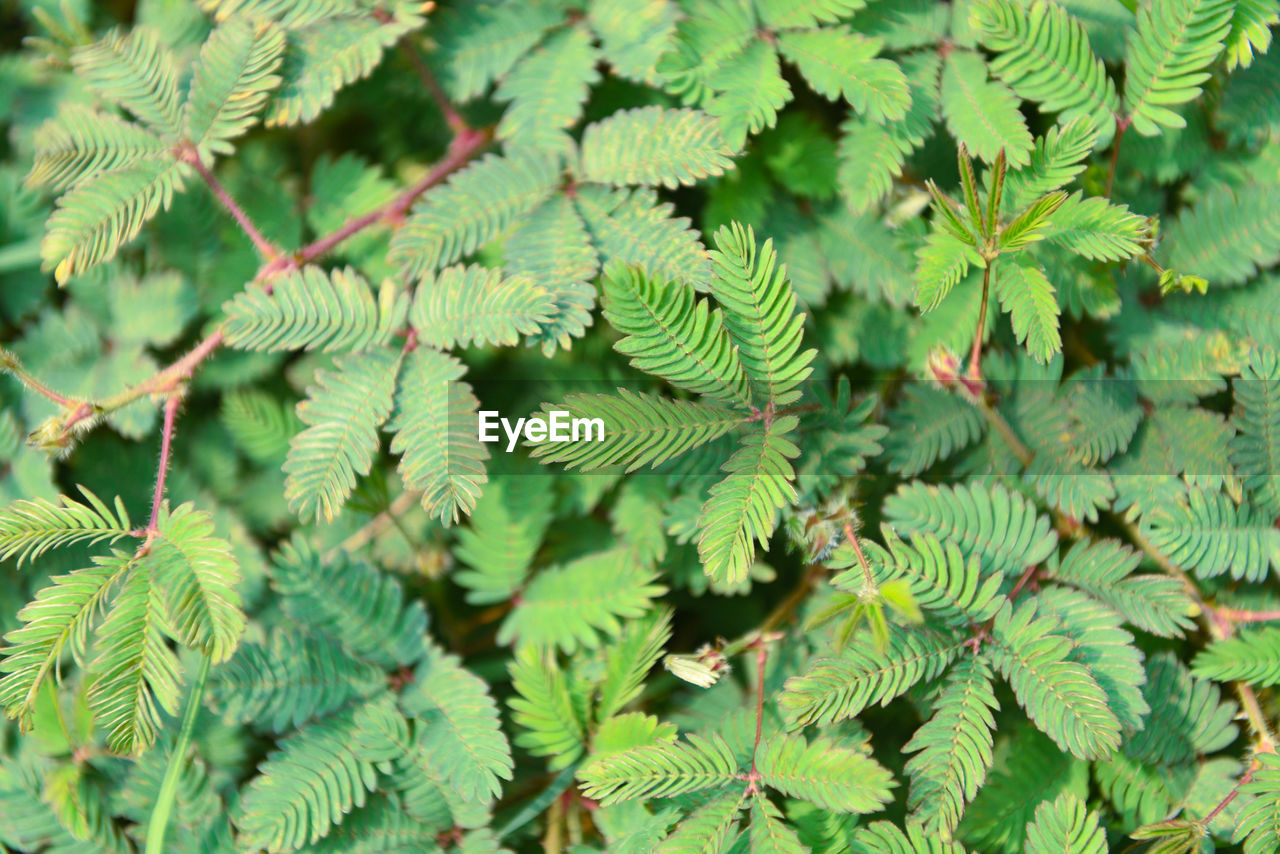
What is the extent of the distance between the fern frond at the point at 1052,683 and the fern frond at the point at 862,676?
0.35 ft

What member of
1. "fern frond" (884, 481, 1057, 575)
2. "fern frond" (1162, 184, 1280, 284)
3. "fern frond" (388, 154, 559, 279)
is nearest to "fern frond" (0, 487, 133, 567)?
"fern frond" (388, 154, 559, 279)

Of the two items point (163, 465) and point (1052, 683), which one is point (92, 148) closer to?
point (163, 465)

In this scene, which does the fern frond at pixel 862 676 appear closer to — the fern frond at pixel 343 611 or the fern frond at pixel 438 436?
the fern frond at pixel 438 436

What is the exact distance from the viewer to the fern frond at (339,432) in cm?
176

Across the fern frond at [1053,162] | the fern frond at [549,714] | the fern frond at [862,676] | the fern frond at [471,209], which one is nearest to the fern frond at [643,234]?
the fern frond at [471,209]

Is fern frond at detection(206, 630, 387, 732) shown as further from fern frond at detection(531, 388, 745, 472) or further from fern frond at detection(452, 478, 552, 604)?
fern frond at detection(531, 388, 745, 472)

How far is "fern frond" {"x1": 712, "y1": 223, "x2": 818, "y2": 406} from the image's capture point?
5.26 ft

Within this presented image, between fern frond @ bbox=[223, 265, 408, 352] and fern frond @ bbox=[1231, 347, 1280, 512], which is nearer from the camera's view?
fern frond @ bbox=[1231, 347, 1280, 512]

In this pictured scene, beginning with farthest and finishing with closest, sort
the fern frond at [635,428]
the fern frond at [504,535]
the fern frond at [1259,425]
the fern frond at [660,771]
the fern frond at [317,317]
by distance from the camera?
the fern frond at [504,535], the fern frond at [317,317], the fern frond at [1259,425], the fern frond at [660,771], the fern frond at [635,428]

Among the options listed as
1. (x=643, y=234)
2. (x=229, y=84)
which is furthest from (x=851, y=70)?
(x=229, y=84)

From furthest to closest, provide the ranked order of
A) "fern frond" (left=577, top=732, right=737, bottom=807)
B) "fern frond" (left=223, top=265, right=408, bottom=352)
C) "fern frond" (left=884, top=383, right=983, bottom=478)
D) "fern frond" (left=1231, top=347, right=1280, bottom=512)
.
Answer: "fern frond" (left=884, top=383, right=983, bottom=478)
"fern frond" (left=223, top=265, right=408, bottom=352)
"fern frond" (left=1231, top=347, right=1280, bottom=512)
"fern frond" (left=577, top=732, right=737, bottom=807)

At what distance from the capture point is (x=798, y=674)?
6.44 ft

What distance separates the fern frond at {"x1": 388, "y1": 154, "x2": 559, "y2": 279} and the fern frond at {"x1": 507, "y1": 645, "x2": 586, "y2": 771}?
0.91 metres

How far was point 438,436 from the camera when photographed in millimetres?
1744
